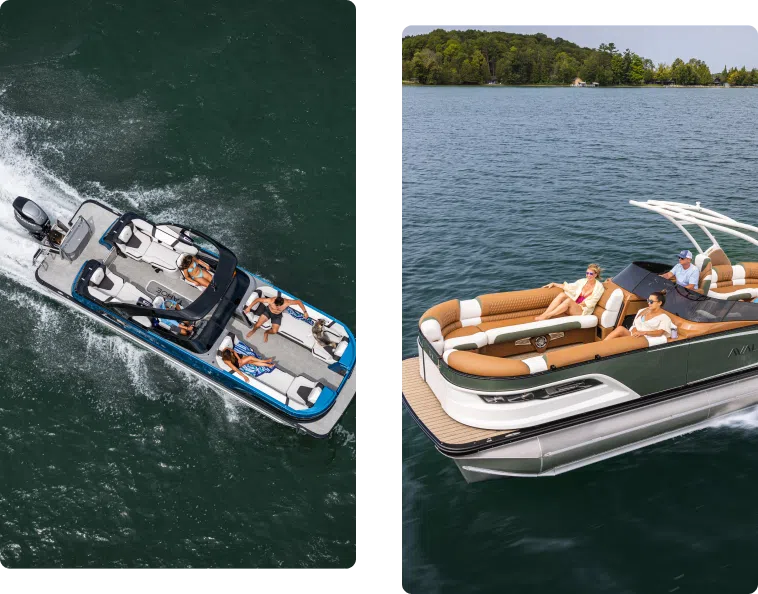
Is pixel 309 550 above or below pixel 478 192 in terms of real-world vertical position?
below

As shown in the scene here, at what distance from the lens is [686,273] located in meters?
7.77

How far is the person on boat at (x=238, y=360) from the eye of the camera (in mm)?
7781

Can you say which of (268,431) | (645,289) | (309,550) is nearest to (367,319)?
(309,550)

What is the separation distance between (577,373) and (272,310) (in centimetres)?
352

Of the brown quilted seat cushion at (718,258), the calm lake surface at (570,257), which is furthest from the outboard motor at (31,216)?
the brown quilted seat cushion at (718,258)

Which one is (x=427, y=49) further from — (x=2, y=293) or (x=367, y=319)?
(x=367, y=319)

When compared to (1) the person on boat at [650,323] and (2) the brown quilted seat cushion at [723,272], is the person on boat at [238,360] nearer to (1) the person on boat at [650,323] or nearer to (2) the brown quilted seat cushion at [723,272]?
(1) the person on boat at [650,323]

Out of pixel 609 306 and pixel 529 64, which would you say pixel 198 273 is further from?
pixel 529 64

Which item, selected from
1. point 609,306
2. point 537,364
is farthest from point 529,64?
point 537,364

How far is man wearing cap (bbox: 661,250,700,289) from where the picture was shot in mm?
7709

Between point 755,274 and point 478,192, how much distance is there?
583 cm

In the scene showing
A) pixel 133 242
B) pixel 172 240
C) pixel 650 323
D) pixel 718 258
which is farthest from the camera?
pixel 133 242

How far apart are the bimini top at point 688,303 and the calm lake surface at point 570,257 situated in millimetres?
1244

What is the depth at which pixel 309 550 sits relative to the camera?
6.68 metres
